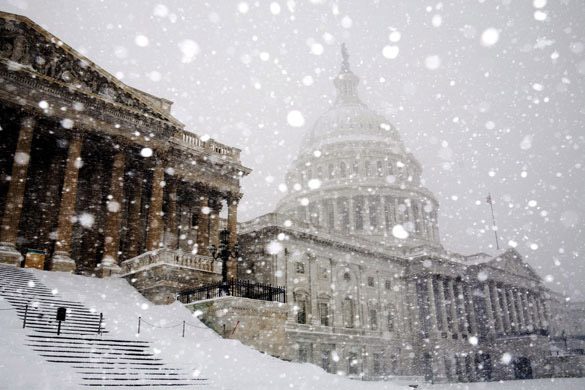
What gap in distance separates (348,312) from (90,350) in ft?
113

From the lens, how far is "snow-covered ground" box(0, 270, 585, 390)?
36.5ft

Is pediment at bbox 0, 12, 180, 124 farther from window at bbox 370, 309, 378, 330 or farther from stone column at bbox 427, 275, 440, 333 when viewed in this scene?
stone column at bbox 427, 275, 440, 333

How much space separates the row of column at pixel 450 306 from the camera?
172ft

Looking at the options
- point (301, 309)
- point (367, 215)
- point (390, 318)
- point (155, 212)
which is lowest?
point (390, 318)

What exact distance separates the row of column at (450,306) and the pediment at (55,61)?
38.0 meters

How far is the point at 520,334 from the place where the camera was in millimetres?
58250

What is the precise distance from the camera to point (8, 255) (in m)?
21.4

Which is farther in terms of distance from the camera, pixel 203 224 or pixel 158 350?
pixel 203 224

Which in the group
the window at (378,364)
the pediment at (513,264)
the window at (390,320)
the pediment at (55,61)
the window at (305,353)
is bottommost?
the window at (378,364)

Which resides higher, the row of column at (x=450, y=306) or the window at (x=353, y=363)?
the row of column at (x=450, y=306)

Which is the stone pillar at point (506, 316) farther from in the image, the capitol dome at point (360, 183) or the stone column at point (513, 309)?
the capitol dome at point (360, 183)

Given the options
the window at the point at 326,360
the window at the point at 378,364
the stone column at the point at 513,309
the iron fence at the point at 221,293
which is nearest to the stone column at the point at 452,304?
the window at the point at 378,364

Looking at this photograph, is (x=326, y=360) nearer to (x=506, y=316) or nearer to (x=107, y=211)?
(x=107, y=211)

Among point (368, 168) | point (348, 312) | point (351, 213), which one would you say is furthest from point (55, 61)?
point (368, 168)
